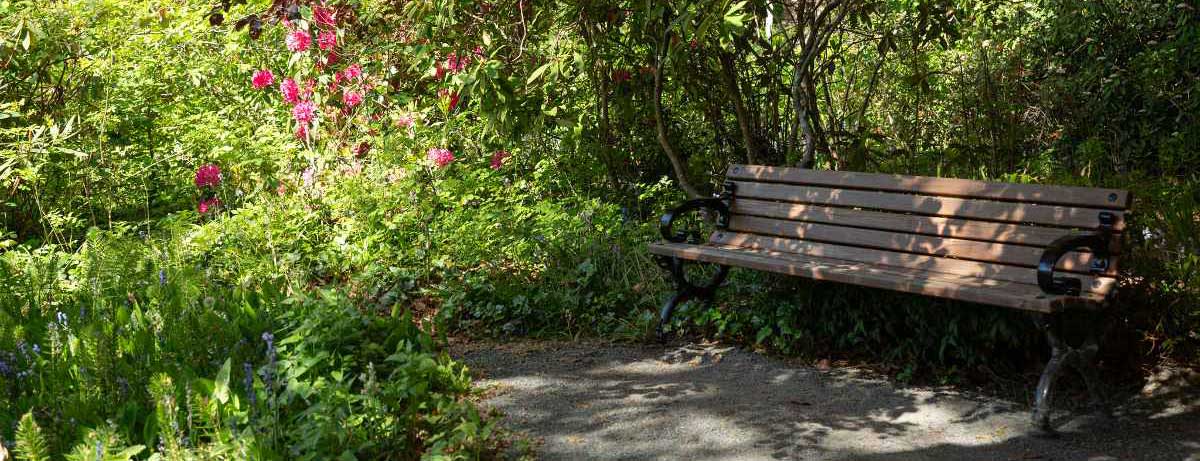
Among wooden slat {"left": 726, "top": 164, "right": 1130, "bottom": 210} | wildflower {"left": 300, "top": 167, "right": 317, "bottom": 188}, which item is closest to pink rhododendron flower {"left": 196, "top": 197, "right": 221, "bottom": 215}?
wildflower {"left": 300, "top": 167, "right": 317, "bottom": 188}

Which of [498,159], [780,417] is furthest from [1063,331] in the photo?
[498,159]

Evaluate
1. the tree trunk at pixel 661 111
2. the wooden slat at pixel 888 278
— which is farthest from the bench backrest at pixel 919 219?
the tree trunk at pixel 661 111

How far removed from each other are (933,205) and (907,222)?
151mm

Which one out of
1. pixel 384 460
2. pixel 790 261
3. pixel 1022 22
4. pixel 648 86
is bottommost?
pixel 384 460

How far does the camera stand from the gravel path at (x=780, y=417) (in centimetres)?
370

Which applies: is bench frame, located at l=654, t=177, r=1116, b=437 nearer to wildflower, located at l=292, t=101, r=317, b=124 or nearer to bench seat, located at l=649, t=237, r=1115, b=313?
bench seat, located at l=649, t=237, r=1115, b=313

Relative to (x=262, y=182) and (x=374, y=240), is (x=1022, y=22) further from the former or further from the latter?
(x=262, y=182)

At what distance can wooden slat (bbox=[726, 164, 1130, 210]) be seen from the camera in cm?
410

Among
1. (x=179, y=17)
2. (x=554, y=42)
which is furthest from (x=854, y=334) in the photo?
(x=179, y=17)

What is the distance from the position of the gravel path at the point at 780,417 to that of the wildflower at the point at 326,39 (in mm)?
2816

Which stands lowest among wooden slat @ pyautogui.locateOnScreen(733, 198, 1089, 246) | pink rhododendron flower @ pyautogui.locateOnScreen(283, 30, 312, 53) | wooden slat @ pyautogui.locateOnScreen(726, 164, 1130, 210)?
wooden slat @ pyautogui.locateOnScreen(733, 198, 1089, 246)

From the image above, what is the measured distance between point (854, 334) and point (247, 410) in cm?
268

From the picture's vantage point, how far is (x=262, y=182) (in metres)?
7.04

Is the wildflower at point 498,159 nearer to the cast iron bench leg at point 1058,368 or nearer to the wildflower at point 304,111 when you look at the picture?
the wildflower at point 304,111
